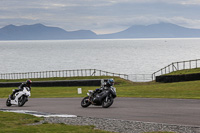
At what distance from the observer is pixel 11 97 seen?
25594 mm

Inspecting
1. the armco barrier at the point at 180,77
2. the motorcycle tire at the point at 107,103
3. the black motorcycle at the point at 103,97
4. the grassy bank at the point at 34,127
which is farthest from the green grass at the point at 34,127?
the armco barrier at the point at 180,77

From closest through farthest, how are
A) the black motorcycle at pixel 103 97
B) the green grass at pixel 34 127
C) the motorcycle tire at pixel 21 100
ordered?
the green grass at pixel 34 127 → the black motorcycle at pixel 103 97 → the motorcycle tire at pixel 21 100

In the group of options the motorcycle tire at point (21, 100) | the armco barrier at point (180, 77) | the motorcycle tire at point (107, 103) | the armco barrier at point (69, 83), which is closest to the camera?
the motorcycle tire at point (107, 103)

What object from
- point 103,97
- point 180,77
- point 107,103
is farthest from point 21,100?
point 180,77

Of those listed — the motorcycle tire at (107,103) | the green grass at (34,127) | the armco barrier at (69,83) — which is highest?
the armco barrier at (69,83)

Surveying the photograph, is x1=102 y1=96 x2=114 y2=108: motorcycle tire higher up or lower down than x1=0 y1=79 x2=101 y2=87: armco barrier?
lower down

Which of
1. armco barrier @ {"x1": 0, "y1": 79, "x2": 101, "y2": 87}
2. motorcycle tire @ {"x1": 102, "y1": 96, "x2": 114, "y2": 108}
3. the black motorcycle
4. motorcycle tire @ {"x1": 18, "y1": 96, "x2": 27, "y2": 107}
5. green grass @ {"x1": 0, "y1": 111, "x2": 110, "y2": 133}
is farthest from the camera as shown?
armco barrier @ {"x1": 0, "y1": 79, "x2": 101, "y2": 87}

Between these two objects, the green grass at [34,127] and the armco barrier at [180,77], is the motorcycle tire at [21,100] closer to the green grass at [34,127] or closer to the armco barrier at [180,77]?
the green grass at [34,127]

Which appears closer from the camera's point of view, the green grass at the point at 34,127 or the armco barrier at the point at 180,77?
the green grass at the point at 34,127

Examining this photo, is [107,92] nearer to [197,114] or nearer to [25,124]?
[197,114]

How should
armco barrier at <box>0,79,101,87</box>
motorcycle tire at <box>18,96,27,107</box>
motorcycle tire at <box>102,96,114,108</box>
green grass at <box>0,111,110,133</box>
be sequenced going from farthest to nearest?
1. armco barrier at <box>0,79,101,87</box>
2. motorcycle tire at <box>18,96,27,107</box>
3. motorcycle tire at <box>102,96,114,108</box>
4. green grass at <box>0,111,110,133</box>

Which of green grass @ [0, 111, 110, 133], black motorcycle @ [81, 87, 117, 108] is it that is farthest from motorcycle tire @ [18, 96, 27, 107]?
green grass @ [0, 111, 110, 133]

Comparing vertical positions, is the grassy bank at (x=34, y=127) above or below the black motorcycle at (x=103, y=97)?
below

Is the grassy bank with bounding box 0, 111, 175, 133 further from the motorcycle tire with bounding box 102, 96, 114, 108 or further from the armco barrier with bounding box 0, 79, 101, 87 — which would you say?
the armco barrier with bounding box 0, 79, 101, 87
